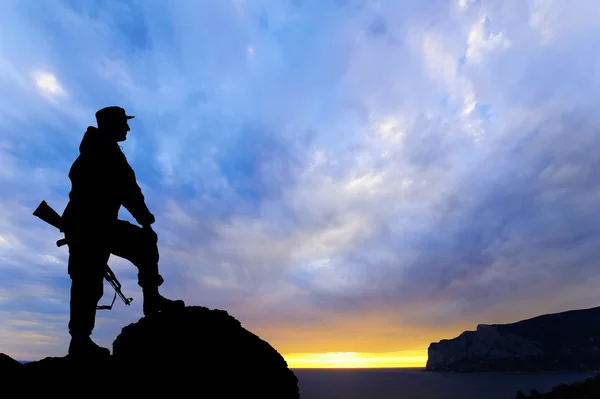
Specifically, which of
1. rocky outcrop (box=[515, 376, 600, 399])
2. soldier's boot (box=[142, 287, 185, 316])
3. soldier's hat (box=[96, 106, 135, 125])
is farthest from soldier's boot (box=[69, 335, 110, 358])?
rocky outcrop (box=[515, 376, 600, 399])

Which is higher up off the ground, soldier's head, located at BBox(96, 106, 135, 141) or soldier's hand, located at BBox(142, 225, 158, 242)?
soldier's head, located at BBox(96, 106, 135, 141)

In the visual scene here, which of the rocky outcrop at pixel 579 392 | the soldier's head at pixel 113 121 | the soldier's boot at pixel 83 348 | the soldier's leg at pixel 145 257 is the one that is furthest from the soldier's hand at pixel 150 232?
the rocky outcrop at pixel 579 392

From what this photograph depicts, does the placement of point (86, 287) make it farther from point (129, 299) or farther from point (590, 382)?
point (590, 382)

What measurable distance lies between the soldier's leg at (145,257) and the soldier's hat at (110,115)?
1942mm

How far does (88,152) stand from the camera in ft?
20.2

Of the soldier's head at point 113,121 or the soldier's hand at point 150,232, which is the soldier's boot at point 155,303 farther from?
the soldier's head at point 113,121

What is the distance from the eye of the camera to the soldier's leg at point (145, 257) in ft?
21.4

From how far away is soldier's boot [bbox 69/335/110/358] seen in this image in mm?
5598

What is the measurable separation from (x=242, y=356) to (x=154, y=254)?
265 cm

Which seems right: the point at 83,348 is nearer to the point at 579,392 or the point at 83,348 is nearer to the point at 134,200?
the point at 134,200

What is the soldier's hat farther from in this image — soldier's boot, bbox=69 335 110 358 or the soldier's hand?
soldier's boot, bbox=69 335 110 358

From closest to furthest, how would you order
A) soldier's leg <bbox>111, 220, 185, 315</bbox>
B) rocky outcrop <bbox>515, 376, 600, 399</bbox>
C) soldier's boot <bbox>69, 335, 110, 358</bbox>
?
1. soldier's boot <bbox>69, 335, 110, 358</bbox>
2. soldier's leg <bbox>111, 220, 185, 315</bbox>
3. rocky outcrop <bbox>515, 376, 600, 399</bbox>

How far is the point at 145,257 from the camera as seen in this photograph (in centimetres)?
677

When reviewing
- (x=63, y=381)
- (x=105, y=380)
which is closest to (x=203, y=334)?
(x=105, y=380)
